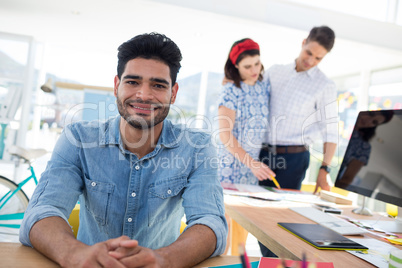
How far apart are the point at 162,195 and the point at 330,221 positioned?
2.07 ft

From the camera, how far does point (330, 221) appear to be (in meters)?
1.21

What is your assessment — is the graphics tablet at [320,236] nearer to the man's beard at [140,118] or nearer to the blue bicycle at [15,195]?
the man's beard at [140,118]

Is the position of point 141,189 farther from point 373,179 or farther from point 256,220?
point 373,179

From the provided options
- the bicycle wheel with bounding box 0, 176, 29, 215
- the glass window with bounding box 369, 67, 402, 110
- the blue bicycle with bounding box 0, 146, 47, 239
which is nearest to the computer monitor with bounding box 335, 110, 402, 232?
the blue bicycle with bounding box 0, 146, 47, 239

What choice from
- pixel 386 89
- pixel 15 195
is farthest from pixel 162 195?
pixel 386 89

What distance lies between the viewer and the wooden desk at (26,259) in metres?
0.70

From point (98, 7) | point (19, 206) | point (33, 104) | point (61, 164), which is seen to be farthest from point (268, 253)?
point (33, 104)

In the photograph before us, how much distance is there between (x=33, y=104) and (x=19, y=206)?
3604mm

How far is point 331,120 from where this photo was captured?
2121 mm

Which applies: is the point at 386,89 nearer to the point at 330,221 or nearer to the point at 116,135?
the point at 330,221

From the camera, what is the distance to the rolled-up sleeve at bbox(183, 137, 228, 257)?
3.08ft

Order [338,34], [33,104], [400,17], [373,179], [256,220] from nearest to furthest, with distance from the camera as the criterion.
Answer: [256,220] < [373,179] < [338,34] < [400,17] < [33,104]

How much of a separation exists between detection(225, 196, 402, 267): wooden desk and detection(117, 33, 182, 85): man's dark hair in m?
0.64

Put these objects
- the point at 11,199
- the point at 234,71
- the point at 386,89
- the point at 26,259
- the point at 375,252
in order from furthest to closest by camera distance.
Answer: the point at 386,89 → the point at 11,199 → the point at 234,71 → the point at 375,252 → the point at 26,259
